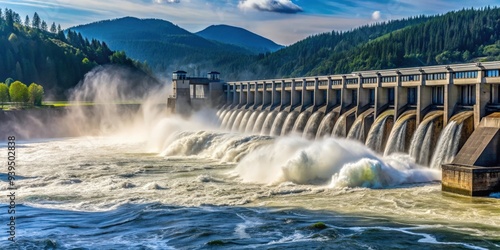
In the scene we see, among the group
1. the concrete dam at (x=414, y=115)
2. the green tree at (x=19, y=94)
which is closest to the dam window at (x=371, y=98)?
the concrete dam at (x=414, y=115)

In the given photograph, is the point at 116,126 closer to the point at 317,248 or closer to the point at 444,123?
the point at 444,123

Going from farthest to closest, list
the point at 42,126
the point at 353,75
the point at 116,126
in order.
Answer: the point at 116,126
the point at 42,126
the point at 353,75

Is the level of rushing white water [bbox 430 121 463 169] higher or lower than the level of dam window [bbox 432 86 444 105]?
lower

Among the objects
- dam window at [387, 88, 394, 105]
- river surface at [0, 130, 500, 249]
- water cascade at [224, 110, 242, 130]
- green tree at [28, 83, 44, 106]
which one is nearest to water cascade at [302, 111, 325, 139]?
river surface at [0, 130, 500, 249]

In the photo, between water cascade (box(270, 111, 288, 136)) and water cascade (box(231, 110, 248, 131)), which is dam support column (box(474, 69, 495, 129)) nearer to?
water cascade (box(270, 111, 288, 136))

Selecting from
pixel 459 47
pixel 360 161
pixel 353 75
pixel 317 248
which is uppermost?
pixel 459 47

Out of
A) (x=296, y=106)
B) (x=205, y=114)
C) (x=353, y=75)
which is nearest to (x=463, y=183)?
(x=353, y=75)

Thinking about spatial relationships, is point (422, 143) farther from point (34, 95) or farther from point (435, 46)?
point (435, 46)
